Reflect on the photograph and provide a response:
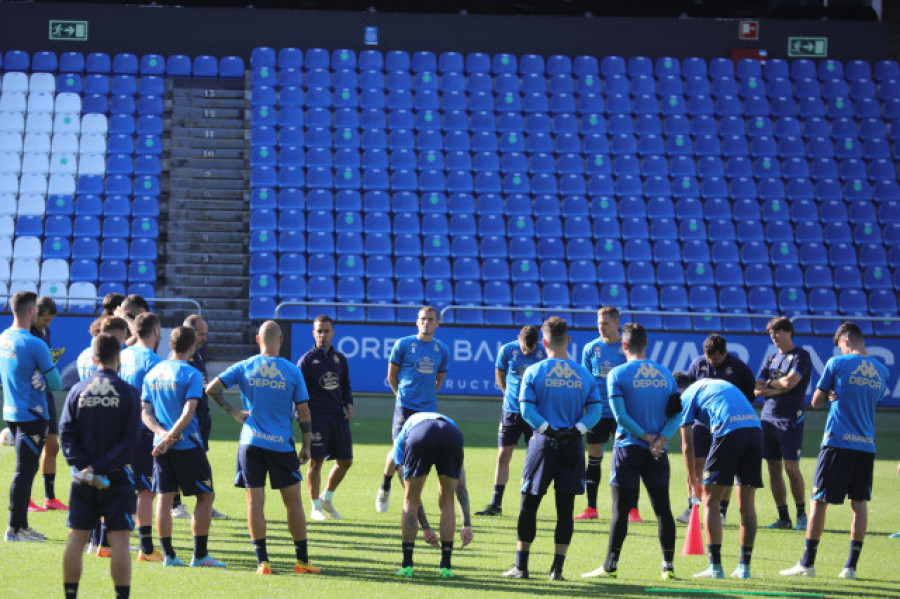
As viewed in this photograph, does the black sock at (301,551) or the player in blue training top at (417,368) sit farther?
→ the player in blue training top at (417,368)

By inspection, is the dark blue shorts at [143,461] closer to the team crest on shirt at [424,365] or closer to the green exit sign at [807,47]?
the team crest on shirt at [424,365]

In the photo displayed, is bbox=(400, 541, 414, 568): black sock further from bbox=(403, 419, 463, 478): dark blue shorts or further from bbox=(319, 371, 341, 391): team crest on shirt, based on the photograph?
bbox=(319, 371, 341, 391): team crest on shirt

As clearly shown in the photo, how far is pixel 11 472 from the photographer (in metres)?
13.6

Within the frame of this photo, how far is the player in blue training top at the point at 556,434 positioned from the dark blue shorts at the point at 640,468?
0.34 metres

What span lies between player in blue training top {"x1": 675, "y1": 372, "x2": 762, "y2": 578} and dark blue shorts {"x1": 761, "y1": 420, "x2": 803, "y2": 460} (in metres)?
2.63

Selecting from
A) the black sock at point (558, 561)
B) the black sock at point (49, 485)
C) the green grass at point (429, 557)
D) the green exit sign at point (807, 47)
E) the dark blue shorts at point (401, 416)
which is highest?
the green exit sign at point (807, 47)

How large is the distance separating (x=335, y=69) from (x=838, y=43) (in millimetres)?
12366

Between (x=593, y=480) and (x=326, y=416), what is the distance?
3015mm

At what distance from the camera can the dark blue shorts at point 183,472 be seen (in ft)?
28.7

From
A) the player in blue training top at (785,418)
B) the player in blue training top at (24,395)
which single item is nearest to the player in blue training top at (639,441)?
the player in blue training top at (785,418)

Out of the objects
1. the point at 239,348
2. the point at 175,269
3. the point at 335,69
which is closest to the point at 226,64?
the point at 335,69

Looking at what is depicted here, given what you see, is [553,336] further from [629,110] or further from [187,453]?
[629,110]

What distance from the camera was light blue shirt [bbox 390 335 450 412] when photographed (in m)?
11.7

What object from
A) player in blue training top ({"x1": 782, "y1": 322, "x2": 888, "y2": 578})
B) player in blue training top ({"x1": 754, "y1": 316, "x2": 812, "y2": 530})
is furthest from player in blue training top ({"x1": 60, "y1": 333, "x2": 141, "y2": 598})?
player in blue training top ({"x1": 754, "y1": 316, "x2": 812, "y2": 530})
